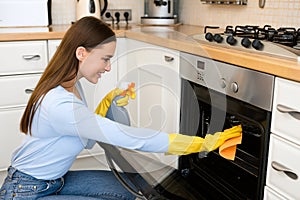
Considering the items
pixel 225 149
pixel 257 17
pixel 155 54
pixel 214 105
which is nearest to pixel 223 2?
pixel 257 17

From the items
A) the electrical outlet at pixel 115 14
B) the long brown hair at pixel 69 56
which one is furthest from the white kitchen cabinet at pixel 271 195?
the electrical outlet at pixel 115 14

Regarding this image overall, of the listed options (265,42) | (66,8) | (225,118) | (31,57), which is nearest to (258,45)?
(265,42)

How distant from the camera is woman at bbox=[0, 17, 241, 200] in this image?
115 centimetres

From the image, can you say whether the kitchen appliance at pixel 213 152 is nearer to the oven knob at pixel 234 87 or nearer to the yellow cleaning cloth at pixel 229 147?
the oven knob at pixel 234 87

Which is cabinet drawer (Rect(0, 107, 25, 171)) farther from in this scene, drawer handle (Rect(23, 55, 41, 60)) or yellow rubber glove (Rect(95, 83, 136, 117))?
yellow rubber glove (Rect(95, 83, 136, 117))

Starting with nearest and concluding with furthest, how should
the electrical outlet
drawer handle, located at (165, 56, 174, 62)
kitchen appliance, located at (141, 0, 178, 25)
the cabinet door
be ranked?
the cabinet door → drawer handle, located at (165, 56, 174, 62) → kitchen appliance, located at (141, 0, 178, 25) → the electrical outlet

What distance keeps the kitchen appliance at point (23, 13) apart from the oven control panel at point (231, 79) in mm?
1147

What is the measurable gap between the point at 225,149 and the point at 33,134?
60 cm

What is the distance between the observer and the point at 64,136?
4.12ft

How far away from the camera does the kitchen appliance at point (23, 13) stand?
2.38 metres

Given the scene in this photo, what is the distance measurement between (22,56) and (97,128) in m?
1.13

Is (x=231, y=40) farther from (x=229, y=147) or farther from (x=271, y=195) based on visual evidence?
(x=271, y=195)

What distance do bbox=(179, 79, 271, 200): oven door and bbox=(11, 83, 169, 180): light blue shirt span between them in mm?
330

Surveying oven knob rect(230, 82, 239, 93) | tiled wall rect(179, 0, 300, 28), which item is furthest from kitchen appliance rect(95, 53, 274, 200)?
tiled wall rect(179, 0, 300, 28)
